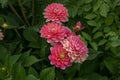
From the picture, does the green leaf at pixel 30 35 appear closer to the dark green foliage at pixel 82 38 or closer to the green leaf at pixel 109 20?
the dark green foliage at pixel 82 38

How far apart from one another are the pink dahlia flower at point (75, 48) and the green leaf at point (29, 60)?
8.8 inches

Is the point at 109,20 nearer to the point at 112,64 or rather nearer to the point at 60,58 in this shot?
the point at 112,64

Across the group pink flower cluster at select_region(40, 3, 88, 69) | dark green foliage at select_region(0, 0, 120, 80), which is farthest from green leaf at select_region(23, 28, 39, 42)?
pink flower cluster at select_region(40, 3, 88, 69)

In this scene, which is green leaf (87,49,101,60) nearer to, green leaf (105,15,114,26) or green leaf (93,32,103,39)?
green leaf (93,32,103,39)

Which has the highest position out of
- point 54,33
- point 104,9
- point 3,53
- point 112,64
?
point 104,9

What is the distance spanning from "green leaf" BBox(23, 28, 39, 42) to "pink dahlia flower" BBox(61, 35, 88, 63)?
37 cm

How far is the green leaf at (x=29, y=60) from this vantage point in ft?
5.86

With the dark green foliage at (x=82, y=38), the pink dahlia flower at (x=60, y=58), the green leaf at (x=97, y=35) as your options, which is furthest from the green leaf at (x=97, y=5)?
the pink dahlia flower at (x=60, y=58)

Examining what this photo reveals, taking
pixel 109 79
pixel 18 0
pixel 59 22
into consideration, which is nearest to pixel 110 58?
pixel 109 79

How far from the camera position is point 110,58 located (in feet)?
6.38

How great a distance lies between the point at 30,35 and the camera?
201 centimetres

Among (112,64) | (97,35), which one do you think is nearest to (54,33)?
(97,35)

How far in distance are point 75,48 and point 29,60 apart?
12.3 inches

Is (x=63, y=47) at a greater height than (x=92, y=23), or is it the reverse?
(x=92, y=23)
